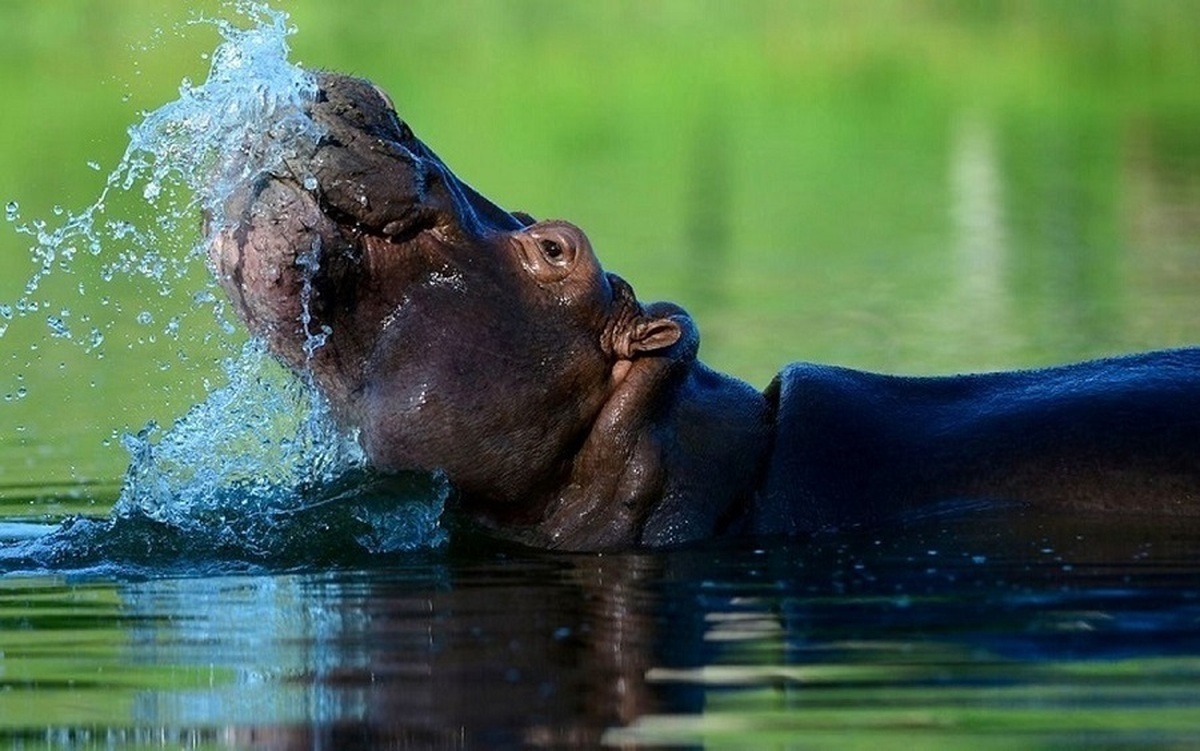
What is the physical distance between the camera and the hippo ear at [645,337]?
6.90 metres

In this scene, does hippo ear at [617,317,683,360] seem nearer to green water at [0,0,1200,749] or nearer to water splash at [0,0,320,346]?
green water at [0,0,1200,749]

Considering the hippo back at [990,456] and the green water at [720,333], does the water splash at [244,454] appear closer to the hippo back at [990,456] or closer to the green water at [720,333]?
the green water at [720,333]

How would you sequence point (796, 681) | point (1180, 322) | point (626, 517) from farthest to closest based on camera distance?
point (1180, 322), point (626, 517), point (796, 681)

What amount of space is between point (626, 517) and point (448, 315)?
2.52 ft

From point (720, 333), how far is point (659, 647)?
8.17 m

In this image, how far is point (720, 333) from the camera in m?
13.6

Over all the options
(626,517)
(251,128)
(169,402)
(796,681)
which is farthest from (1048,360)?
(796,681)

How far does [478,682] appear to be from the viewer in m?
5.17

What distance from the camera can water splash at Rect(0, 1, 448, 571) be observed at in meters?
6.62

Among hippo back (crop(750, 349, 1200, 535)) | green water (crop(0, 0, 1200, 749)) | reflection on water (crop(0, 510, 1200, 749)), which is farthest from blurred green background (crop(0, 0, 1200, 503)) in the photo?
hippo back (crop(750, 349, 1200, 535))

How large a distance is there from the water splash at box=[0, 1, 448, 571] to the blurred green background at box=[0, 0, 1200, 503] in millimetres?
394

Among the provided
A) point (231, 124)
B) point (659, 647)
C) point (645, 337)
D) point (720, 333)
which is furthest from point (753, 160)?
point (659, 647)

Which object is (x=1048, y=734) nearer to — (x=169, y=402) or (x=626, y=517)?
(x=626, y=517)

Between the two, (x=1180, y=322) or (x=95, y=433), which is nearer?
(x=95, y=433)
